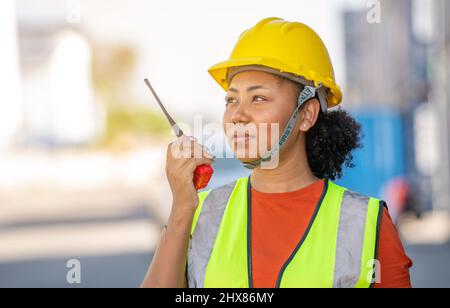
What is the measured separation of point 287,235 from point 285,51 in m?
0.64

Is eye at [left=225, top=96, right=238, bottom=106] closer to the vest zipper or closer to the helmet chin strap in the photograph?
the helmet chin strap

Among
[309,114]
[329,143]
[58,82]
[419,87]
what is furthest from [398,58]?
[58,82]

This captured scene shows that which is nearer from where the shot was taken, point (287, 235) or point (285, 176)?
point (287, 235)

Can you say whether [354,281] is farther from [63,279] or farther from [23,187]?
[23,187]

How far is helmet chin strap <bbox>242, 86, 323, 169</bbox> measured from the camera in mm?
2432

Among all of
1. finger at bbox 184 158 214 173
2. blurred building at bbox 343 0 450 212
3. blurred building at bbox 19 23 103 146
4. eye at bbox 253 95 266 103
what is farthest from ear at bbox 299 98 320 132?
blurred building at bbox 19 23 103 146

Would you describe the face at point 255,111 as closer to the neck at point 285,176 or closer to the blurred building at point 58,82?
the neck at point 285,176

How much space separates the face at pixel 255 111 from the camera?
231cm

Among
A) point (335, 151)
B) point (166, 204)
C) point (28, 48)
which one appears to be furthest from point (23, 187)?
point (335, 151)

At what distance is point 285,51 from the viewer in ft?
8.01

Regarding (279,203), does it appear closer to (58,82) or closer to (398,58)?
(398,58)

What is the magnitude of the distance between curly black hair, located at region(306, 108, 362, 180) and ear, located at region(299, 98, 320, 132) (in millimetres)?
102

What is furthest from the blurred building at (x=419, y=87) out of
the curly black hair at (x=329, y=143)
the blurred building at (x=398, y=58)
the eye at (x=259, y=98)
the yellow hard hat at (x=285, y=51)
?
the eye at (x=259, y=98)

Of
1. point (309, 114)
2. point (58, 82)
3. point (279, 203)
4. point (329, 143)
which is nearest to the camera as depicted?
point (279, 203)
